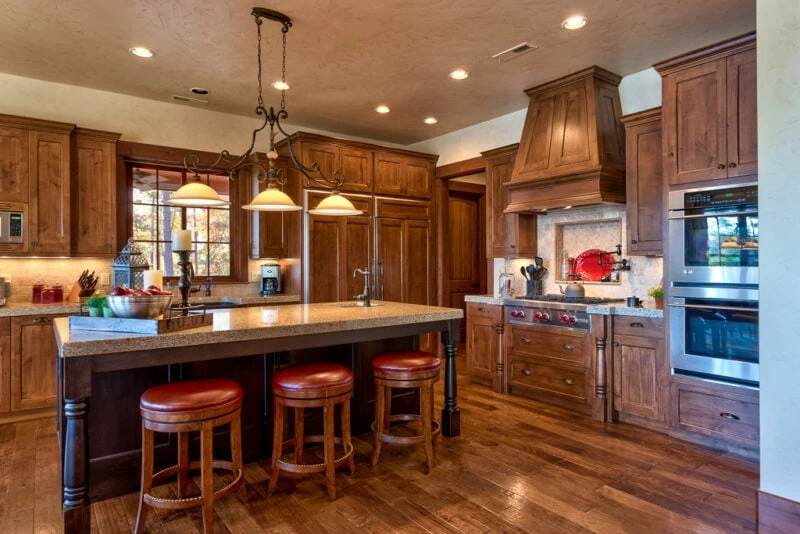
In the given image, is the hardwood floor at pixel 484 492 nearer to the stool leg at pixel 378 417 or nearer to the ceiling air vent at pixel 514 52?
the stool leg at pixel 378 417

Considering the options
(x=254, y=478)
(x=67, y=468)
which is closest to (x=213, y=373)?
(x=254, y=478)

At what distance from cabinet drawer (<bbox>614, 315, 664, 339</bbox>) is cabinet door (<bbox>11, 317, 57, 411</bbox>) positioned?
4506mm

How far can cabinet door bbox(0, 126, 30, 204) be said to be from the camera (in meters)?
3.93

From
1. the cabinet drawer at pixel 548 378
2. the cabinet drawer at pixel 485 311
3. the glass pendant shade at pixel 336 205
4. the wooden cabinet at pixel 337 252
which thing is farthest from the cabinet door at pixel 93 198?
the cabinet drawer at pixel 548 378

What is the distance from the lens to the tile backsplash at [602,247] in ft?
13.3

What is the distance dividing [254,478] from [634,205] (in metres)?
3.37

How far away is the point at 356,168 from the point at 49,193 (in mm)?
2973

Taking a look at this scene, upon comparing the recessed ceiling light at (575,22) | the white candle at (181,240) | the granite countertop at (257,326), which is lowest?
the granite countertop at (257,326)

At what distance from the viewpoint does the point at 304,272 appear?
5.14m

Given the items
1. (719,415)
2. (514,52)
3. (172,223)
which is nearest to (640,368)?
(719,415)

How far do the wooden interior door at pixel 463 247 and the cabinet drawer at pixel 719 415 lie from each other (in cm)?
386

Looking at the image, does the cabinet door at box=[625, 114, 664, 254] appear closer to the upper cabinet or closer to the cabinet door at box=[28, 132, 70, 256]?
the upper cabinet

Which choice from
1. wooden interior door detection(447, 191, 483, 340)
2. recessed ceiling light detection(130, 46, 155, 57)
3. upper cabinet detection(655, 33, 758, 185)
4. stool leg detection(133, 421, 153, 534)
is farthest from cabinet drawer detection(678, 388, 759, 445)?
recessed ceiling light detection(130, 46, 155, 57)

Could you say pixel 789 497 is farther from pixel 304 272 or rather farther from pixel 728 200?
pixel 304 272
